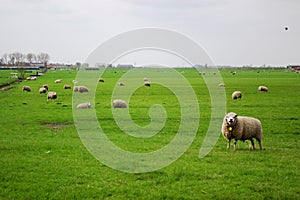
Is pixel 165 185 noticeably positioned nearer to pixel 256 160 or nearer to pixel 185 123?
pixel 256 160

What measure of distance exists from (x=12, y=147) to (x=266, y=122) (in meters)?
14.4

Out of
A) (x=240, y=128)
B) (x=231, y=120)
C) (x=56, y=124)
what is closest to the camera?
(x=231, y=120)

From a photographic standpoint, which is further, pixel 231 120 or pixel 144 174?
pixel 231 120

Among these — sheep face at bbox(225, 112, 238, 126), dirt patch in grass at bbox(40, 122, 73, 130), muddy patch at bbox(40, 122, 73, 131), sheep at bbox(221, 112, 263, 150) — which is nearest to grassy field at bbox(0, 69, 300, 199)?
sheep at bbox(221, 112, 263, 150)

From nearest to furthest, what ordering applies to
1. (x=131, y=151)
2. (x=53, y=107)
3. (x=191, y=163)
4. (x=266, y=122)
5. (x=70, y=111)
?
(x=191, y=163) < (x=131, y=151) < (x=266, y=122) < (x=70, y=111) < (x=53, y=107)

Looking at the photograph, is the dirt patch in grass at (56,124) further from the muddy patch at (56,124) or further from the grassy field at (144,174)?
the grassy field at (144,174)

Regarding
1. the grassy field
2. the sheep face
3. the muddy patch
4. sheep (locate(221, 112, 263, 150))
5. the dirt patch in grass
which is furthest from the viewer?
the dirt patch in grass

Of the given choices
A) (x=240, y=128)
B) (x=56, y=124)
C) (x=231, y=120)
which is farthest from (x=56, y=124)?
(x=240, y=128)

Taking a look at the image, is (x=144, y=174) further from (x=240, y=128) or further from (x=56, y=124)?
(x=56, y=124)

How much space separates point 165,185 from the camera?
9523 mm

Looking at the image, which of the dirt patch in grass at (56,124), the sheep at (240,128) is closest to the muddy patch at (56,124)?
the dirt patch in grass at (56,124)

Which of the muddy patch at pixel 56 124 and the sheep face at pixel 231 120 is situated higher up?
the sheep face at pixel 231 120

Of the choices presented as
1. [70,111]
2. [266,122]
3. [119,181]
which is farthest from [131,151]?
[70,111]

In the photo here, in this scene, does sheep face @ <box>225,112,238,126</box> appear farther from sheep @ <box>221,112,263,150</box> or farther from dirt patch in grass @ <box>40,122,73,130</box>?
dirt patch in grass @ <box>40,122,73,130</box>
